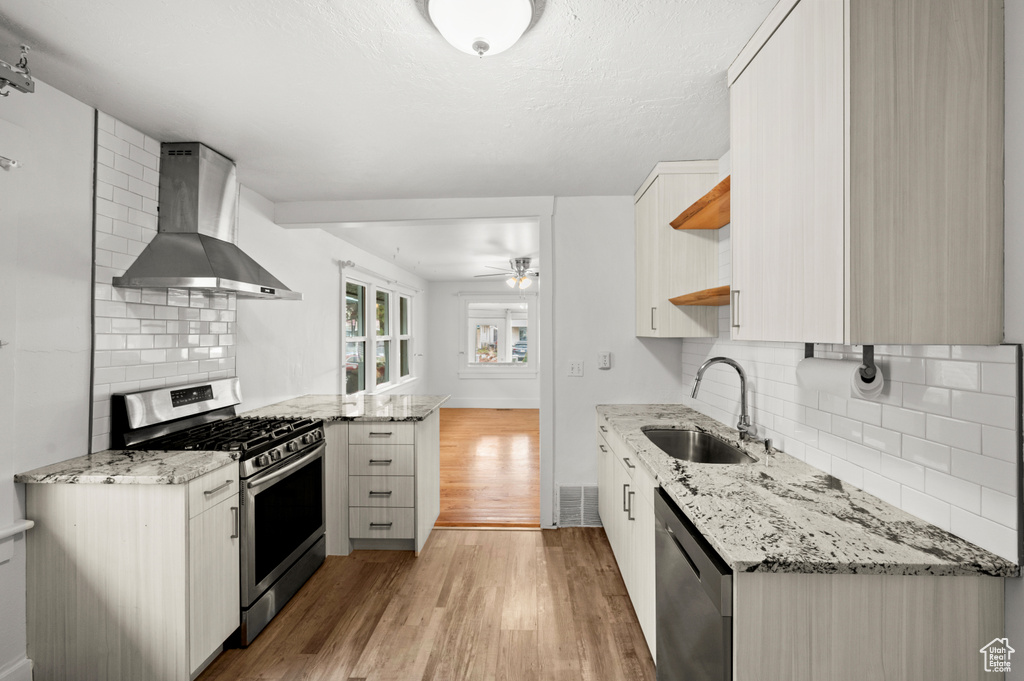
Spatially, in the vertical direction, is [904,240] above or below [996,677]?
above

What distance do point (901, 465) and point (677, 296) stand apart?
1522mm

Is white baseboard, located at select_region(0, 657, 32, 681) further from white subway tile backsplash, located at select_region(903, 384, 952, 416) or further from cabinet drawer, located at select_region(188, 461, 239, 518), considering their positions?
white subway tile backsplash, located at select_region(903, 384, 952, 416)

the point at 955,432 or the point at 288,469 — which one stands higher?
the point at 955,432

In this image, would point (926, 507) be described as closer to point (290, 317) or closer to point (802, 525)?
point (802, 525)

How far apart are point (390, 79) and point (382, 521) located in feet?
7.97

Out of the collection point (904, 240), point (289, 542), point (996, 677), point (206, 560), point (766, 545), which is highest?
point (904, 240)

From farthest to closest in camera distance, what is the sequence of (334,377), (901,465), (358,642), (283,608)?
(334,377) < (283,608) < (358,642) < (901,465)

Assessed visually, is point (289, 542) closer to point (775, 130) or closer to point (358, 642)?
point (358, 642)

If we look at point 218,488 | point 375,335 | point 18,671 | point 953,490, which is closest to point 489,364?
point 375,335

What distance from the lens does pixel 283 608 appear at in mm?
2324

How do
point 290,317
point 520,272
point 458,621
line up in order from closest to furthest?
point 458,621
point 290,317
point 520,272

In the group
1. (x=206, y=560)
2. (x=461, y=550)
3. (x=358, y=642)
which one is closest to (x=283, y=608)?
(x=358, y=642)

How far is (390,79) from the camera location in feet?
5.69

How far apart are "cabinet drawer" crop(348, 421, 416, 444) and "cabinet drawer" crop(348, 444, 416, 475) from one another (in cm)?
3
